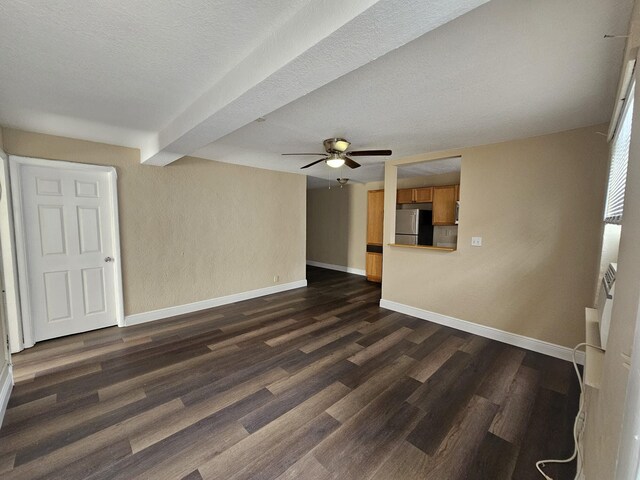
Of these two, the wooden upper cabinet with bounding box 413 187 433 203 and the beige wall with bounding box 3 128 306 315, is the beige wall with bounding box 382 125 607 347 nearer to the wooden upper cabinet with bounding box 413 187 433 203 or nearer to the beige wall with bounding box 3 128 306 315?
the wooden upper cabinet with bounding box 413 187 433 203

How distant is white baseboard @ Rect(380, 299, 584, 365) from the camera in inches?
104

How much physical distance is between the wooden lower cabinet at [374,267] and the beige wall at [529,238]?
2.18m

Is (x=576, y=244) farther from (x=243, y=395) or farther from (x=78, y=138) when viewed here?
(x=78, y=138)

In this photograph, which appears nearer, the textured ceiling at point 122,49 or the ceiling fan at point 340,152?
the textured ceiling at point 122,49

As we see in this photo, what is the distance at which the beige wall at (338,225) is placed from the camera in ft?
21.6

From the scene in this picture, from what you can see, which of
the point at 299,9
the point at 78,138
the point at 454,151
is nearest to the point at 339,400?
the point at 299,9

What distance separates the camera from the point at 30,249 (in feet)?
9.02

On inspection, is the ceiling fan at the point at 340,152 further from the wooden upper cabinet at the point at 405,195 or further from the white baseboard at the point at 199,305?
the white baseboard at the point at 199,305

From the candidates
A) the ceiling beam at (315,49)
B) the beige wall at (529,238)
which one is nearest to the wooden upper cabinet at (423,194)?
the beige wall at (529,238)

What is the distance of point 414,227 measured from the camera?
470 cm

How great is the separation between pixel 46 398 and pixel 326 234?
6001 mm

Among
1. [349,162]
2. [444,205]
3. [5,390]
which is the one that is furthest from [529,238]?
[5,390]

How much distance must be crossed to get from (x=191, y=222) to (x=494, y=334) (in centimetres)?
438

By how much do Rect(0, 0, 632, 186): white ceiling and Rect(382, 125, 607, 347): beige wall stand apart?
0.34 m
